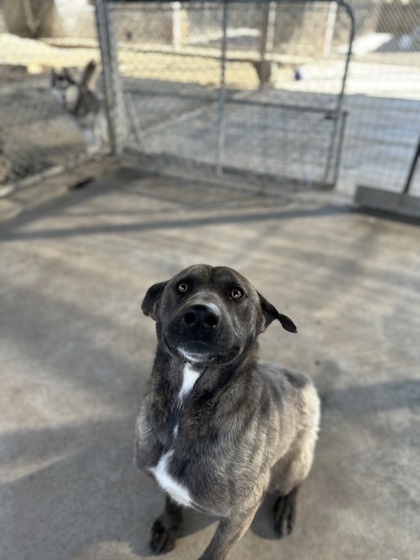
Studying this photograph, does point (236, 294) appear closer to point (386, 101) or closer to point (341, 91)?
point (341, 91)

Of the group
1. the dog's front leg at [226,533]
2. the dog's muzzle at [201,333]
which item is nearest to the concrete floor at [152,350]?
the dog's front leg at [226,533]

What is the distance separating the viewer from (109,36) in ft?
18.0

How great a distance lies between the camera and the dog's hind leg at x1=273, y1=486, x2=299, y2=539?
209 cm

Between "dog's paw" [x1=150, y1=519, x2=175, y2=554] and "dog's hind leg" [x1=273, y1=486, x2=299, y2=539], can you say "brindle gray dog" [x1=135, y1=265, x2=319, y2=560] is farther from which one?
"dog's hind leg" [x1=273, y1=486, x2=299, y2=539]

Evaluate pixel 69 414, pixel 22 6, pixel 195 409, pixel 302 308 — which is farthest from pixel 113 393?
pixel 22 6

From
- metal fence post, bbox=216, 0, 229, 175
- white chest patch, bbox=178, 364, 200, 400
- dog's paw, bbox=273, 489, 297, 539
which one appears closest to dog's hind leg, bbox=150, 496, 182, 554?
dog's paw, bbox=273, 489, 297, 539

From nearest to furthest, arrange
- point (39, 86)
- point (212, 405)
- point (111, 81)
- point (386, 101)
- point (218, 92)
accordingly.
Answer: point (212, 405), point (111, 81), point (386, 101), point (218, 92), point (39, 86)

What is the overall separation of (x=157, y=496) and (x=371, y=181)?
5.07 meters

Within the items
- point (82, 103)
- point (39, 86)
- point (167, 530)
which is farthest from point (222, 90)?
point (39, 86)

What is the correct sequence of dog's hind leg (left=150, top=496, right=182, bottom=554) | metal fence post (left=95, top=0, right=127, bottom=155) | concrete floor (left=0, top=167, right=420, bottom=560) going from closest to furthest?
dog's hind leg (left=150, top=496, right=182, bottom=554) < concrete floor (left=0, top=167, right=420, bottom=560) < metal fence post (left=95, top=0, right=127, bottom=155)

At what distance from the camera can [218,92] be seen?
27.4 ft

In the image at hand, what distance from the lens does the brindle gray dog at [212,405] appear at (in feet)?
5.14

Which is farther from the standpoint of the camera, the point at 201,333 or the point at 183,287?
the point at 183,287

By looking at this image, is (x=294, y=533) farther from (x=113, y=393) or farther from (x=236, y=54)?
(x=236, y=54)
